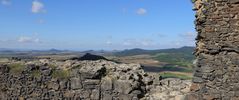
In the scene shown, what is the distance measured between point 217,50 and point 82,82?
578 centimetres

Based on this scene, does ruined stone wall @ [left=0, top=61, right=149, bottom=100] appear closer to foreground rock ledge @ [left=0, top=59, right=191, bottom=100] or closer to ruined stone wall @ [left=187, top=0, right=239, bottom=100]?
foreground rock ledge @ [left=0, top=59, right=191, bottom=100]

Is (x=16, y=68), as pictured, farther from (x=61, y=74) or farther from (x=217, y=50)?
(x=217, y=50)

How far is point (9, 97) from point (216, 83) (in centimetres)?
894

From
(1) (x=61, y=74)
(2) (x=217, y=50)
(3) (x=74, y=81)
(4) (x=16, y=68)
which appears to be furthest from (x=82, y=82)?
(2) (x=217, y=50)

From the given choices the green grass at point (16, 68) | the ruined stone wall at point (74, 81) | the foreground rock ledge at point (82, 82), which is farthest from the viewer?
the green grass at point (16, 68)

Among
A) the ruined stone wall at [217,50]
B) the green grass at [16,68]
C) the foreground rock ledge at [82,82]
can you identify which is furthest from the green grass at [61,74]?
the ruined stone wall at [217,50]

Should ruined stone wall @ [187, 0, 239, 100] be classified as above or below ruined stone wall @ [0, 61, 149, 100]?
above

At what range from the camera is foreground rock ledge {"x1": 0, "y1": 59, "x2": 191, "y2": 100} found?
13023 millimetres

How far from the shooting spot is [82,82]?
13703 mm

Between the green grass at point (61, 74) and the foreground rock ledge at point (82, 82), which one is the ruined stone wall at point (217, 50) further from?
the green grass at point (61, 74)

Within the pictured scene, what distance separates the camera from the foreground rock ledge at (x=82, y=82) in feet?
42.7

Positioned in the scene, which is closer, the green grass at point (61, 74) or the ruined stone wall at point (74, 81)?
the ruined stone wall at point (74, 81)

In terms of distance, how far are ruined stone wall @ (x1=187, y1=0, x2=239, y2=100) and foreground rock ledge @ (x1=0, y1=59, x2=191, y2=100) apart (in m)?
3.08

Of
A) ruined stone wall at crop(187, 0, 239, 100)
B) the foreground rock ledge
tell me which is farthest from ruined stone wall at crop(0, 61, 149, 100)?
ruined stone wall at crop(187, 0, 239, 100)
